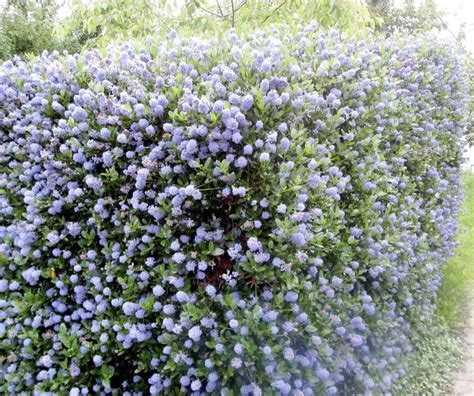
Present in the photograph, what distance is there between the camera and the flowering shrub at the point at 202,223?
2.11 metres

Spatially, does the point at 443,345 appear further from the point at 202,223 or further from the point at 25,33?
the point at 25,33

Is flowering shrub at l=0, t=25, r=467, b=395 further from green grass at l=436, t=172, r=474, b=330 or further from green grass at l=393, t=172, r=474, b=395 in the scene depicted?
green grass at l=436, t=172, r=474, b=330

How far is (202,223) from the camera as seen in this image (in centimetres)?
218

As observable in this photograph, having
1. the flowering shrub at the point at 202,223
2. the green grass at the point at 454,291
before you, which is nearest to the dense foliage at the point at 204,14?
the flowering shrub at the point at 202,223

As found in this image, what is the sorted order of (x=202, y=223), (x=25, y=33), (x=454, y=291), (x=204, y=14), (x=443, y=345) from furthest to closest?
(x=25, y=33)
(x=204, y=14)
(x=454, y=291)
(x=443, y=345)
(x=202, y=223)

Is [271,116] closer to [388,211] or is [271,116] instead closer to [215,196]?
[215,196]

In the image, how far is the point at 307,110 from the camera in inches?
91.5

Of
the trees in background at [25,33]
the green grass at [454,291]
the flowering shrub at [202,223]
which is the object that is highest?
the flowering shrub at [202,223]

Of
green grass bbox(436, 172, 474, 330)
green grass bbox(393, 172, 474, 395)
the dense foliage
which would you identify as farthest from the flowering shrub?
the dense foliage

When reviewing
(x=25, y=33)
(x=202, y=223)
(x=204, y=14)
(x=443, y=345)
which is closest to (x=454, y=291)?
(x=443, y=345)

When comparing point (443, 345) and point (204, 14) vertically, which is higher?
point (204, 14)

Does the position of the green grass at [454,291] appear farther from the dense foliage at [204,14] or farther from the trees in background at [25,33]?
the trees in background at [25,33]

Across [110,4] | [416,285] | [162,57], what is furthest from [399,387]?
[110,4]

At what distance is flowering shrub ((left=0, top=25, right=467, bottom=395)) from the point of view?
211cm
